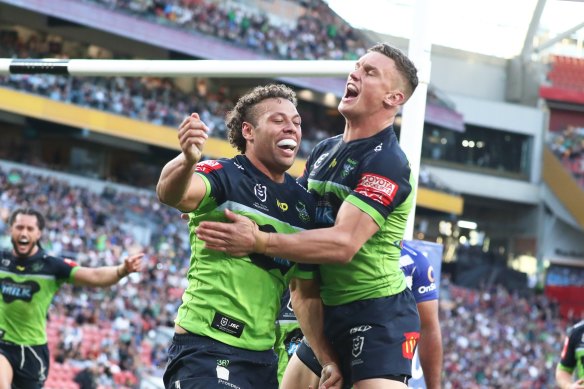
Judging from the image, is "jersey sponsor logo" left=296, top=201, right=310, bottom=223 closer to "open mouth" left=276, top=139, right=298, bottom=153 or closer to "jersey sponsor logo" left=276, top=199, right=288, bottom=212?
"jersey sponsor logo" left=276, top=199, right=288, bottom=212

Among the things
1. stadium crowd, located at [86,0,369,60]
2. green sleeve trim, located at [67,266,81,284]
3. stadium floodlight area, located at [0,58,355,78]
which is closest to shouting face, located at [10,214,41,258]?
green sleeve trim, located at [67,266,81,284]

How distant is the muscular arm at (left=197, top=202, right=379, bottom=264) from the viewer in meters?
4.48

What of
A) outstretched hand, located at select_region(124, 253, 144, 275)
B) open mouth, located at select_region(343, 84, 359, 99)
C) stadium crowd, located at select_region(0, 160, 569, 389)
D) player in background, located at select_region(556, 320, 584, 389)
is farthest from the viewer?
stadium crowd, located at select_region(0, 160, 569, 389)

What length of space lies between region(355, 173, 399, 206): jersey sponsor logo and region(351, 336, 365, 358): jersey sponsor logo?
2.19 ft

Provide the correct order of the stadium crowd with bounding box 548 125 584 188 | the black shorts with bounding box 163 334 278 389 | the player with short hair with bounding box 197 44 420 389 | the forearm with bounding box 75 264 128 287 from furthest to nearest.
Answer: the stadium crowd with bounding box 548 125 584 188
the forearm with bounding box 75 264 128 287
the player with short hair with bounding box 197 44 420 389
the black shorts with bounding box 163 334 278 389

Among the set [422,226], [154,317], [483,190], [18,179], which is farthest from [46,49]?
[483,190]

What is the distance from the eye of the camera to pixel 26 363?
957cm

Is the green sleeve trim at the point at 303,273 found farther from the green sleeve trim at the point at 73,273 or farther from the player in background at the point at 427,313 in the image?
the green sleeve trim at the point at 73,273

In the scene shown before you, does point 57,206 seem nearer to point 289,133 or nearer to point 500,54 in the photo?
point 289,133

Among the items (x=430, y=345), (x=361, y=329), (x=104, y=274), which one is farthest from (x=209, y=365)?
(x=104, y=274)

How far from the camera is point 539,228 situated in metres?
44.6

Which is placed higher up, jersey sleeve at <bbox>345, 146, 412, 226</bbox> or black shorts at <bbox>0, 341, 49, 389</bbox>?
jersey sleeve at <bbox>345, 146, 412, 226</bbox>

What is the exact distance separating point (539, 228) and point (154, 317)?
2743cm

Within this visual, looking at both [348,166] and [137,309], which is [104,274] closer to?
[348,166]
